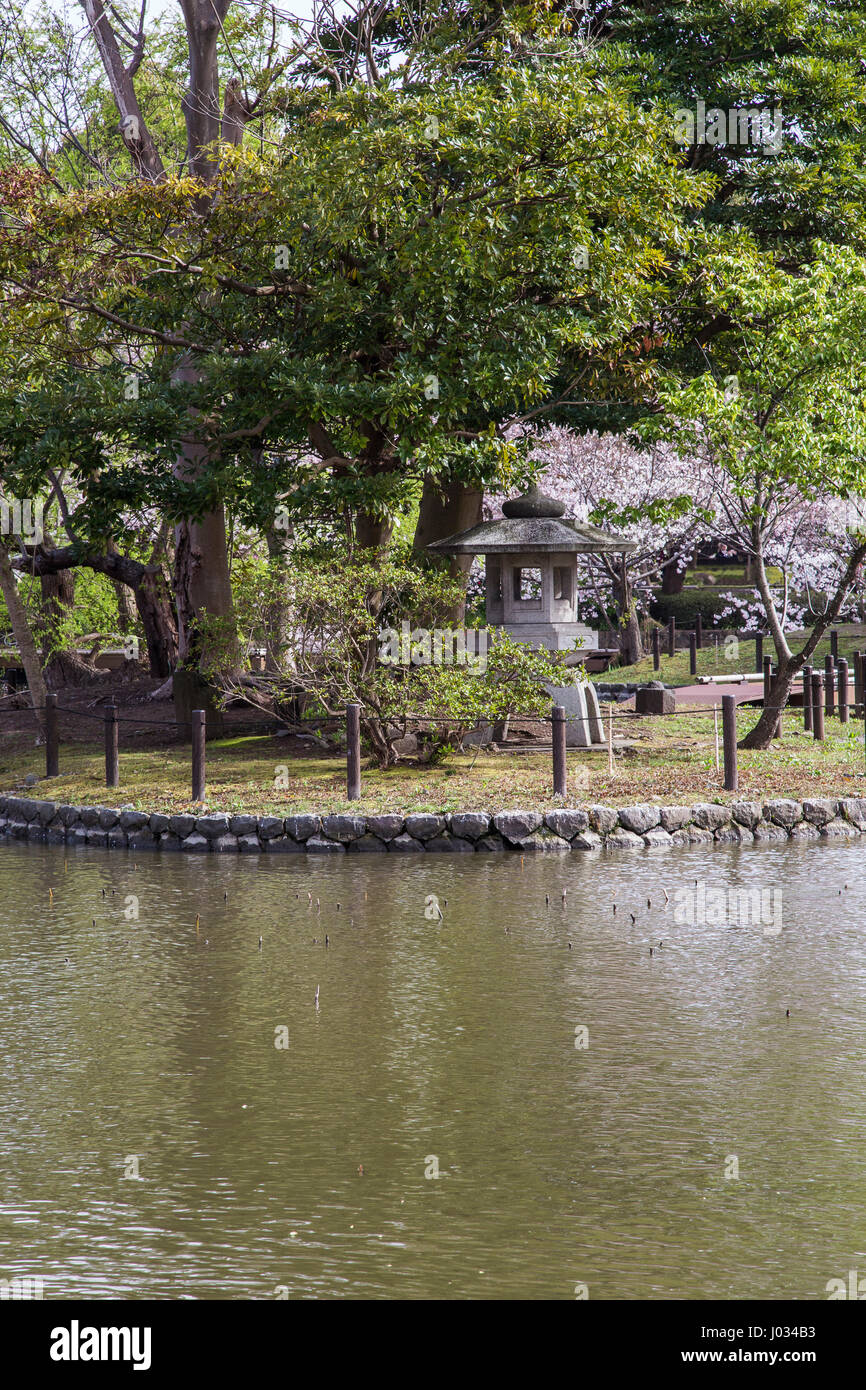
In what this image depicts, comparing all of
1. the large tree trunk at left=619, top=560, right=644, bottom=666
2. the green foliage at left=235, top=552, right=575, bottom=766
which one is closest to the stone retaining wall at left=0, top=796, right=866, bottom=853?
the green foliage at left=235, top=552, right=575, bottom=766

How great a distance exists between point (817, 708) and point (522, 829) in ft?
21.1

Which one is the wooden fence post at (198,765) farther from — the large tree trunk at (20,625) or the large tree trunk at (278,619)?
the large tree trunk at (20,625)

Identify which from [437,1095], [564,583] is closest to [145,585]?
[564,583]

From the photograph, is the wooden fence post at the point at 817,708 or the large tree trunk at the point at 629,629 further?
the large tree trunk at the point at 629,629

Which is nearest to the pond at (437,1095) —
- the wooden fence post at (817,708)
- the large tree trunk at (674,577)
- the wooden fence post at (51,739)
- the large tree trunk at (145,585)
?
the wooden fence post at (51,739)

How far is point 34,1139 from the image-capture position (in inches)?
246

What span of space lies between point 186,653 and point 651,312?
8.29m

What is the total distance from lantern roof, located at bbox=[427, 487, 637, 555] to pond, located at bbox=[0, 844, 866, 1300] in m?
6.93

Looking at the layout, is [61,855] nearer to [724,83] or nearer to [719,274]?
[719,274]

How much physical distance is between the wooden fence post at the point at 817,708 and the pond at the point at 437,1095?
7316mm

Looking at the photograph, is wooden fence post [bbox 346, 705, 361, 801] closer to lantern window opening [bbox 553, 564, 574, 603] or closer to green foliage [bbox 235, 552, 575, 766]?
green foliage [bbox 235, 552, 575, 766]

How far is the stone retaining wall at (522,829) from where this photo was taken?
14094 millimetres
